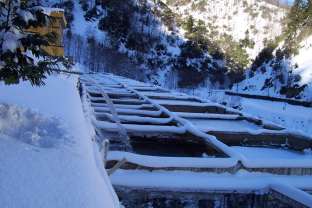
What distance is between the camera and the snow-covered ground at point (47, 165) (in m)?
1.81

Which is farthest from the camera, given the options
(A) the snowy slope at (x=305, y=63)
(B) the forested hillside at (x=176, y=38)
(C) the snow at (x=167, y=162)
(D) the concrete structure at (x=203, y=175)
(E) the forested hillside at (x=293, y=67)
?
(B) the forested hillside at (x=176, y=38)

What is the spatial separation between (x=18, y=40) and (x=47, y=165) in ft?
3.38

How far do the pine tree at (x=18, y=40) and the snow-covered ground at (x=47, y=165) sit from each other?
0.89 feet

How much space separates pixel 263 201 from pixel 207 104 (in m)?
6.78

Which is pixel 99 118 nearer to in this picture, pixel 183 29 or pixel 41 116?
pixel 41 116

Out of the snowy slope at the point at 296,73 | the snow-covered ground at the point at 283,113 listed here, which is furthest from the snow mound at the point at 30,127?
the snowy slope at the point at 296,73

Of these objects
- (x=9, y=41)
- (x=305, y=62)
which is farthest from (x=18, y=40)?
(x=305, y=62)

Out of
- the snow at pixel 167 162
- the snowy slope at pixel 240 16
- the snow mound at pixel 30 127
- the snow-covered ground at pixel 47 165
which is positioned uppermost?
the snowy slope at pixel 240 16

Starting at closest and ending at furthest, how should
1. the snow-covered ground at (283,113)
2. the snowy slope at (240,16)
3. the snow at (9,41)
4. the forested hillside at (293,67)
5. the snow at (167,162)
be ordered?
1. the snow at (9,41)
2. the snow at (167,162)
3. the snow-covered ground at (283,113)
4. the forested hillside at (293,67)
5. the snowy slope at (240,16)

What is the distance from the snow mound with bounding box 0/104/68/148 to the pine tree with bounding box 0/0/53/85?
0.23 meters

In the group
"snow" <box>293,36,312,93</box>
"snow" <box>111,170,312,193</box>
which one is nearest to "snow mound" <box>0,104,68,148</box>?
"snow" <box>111,170,312,193</box>

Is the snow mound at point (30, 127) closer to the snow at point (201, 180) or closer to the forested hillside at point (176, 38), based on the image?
the snow at point (201, 180)

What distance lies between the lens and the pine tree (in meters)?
A: 2.88

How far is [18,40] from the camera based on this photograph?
9.59ft
